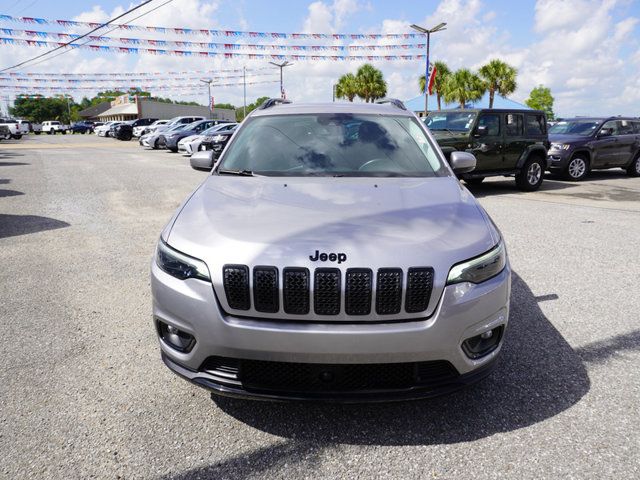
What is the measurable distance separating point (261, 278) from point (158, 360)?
4.65 ft

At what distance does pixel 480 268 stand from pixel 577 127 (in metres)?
13.8

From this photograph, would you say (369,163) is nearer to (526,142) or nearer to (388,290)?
(388,290)

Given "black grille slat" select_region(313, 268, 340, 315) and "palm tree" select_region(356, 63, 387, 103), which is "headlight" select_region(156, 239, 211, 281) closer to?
"black grille slat" select_region(313, 268, 340, 315)

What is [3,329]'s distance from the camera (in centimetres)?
364

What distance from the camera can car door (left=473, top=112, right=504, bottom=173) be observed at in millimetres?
10320

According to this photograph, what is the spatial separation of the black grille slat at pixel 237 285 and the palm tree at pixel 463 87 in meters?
43.7

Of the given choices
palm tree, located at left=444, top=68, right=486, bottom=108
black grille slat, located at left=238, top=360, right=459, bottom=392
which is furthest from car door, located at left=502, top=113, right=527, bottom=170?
palm tree, located at left=444, top=68, right=486, bottom=108

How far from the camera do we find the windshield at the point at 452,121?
34.4 feet

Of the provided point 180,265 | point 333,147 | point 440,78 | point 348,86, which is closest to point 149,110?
point 348,86

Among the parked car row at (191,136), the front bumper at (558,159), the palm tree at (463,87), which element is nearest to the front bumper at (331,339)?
Result: the front bumper at (558,159)

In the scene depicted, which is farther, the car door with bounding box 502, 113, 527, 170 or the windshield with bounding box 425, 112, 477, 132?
the car door with bounding box 502, 113, 527, 170

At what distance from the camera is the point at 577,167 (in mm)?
13602

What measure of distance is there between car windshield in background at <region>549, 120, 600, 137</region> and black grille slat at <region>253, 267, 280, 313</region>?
545 inches

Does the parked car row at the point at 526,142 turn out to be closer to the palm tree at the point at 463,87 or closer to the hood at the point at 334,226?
the hood at the point at 334,226
